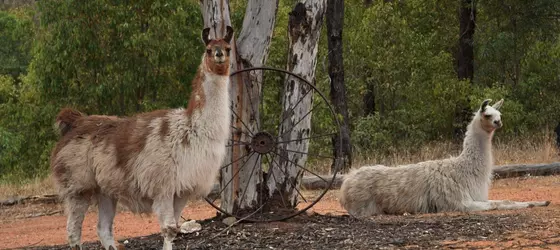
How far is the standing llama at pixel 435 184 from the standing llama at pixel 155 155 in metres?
4.79

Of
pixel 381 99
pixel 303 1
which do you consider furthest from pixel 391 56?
pixel 303 1

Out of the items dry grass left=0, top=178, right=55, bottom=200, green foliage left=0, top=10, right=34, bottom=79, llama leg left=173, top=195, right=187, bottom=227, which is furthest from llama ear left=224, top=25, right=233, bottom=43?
green foliage left=0, top=10, right=34, bottom=79

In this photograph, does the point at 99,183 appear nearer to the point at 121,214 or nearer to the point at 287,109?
the point at 287,109

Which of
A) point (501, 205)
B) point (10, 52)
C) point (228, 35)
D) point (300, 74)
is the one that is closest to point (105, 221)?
point (228, 35)

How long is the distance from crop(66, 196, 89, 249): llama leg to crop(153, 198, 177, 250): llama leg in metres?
1.18

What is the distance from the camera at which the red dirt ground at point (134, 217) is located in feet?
42.7

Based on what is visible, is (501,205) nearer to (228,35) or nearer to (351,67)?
(228,35)

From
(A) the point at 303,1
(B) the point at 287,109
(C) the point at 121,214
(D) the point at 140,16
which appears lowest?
(C) the point at 121,214

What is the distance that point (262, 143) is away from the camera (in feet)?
36.6

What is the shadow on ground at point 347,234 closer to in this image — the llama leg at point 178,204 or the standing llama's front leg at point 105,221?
the standing llama's front leg at point 105,221

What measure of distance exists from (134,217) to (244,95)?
636 cm

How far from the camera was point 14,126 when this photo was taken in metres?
28.8

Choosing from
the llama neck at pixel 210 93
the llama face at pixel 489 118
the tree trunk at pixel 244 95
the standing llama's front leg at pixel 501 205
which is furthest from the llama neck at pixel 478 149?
the llama neck at pixel 210 93

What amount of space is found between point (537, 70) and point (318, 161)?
27.8 ft
